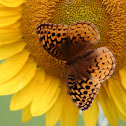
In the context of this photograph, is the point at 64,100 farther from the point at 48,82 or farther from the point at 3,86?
the point at 3,86

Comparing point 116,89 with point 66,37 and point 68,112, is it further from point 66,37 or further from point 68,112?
point 66,37

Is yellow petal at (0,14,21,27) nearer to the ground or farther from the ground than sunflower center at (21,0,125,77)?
farther from the ground

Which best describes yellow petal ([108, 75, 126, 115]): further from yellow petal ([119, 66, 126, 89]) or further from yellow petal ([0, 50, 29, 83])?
yellow petal ([0, 50, 29, 83])

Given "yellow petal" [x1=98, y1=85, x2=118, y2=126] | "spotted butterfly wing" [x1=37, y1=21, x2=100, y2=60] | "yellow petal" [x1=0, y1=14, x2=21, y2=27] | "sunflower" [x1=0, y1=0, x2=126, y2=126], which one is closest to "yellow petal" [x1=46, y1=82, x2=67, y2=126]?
"sunflower" [x1=0, y1=0, x2=126, y2=126]

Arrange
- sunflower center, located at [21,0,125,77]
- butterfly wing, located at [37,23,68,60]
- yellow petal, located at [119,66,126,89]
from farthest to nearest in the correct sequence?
yellow petal, located at [119,66,126,89] → sunflower center, located at [21,0,125,77] → butterfly wing, located at [37,23,68,60]

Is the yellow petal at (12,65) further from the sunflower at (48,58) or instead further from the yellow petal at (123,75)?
the yellow petal at (123,75)

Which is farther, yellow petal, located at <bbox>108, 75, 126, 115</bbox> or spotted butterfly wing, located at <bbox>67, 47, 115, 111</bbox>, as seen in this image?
yellow petal, located at <bbox>108, 75, 126, 115</bbox>

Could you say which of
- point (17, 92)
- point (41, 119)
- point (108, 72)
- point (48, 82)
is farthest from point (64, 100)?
point (41, 119)
